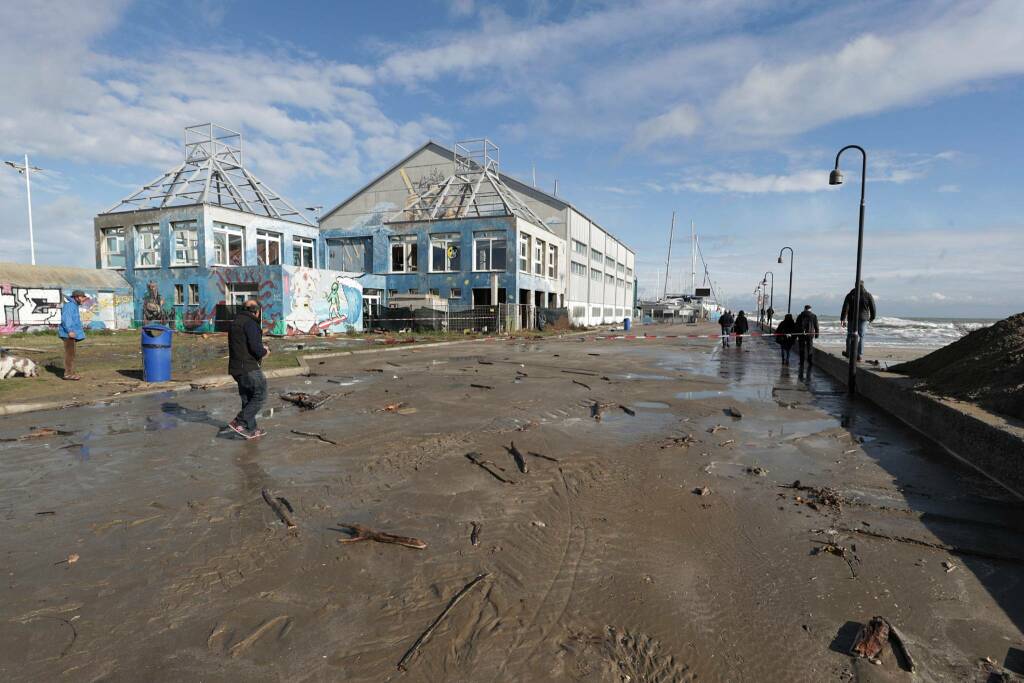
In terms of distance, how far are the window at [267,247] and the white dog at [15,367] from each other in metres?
22.8

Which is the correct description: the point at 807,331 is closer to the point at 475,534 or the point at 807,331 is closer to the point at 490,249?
the point at 475,534

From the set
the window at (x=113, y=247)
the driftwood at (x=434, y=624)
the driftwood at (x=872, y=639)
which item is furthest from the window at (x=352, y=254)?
the driftwood at (x=872, y=639)

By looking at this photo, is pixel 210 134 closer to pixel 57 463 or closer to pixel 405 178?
pixel 405 178

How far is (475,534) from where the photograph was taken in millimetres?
4023

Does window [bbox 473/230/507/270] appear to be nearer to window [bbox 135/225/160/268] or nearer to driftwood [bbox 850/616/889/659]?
window [bbox 135/225/160/268]

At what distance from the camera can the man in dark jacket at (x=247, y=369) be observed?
6.90 m

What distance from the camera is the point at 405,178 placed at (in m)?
44.0

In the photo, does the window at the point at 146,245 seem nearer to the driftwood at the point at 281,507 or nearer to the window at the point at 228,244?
the window at the point at 228,244

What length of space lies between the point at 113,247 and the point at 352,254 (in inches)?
577

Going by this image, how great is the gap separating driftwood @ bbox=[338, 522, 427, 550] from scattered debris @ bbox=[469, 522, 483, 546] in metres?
0.36

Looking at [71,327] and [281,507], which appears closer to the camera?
[281,507]

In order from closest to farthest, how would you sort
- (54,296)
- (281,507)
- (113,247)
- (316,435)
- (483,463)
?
(281,507)
(483,463)
(316,435)
(54,296)
(113,247)

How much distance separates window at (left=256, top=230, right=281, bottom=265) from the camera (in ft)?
109

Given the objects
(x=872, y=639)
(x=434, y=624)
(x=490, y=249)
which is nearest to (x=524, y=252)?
(x=490, y=249)
